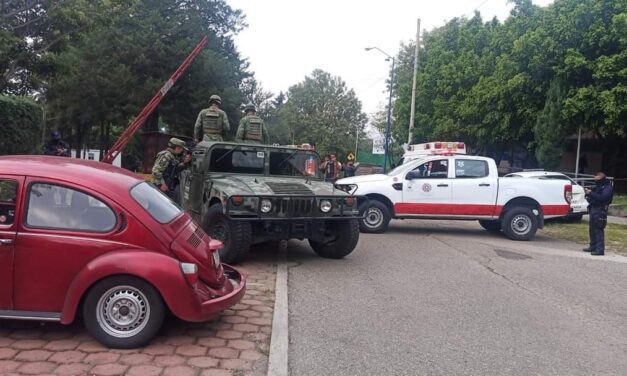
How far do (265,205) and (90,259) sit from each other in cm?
325

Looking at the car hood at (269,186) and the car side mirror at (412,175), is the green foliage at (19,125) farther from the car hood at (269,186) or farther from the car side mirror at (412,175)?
the car side mirror at (412,175)

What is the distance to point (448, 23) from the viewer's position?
34719 mm

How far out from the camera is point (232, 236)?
7105 millimetres

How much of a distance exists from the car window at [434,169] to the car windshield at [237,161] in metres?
4.37

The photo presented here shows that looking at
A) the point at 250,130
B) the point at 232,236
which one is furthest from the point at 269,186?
the point at 250,130

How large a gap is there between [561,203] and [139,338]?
10206 millimetres

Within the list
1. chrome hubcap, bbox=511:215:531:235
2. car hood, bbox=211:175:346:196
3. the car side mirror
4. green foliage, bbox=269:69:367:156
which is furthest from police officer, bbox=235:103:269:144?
green foliage, bbox=269:69:367:156

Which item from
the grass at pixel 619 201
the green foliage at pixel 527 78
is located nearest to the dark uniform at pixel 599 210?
the green foliage at pixel 527 78

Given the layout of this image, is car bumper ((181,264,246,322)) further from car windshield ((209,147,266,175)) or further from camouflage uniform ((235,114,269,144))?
camouflage uniform ((235,114,269,144))

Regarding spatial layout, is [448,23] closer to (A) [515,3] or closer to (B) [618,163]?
(A) [515,3]

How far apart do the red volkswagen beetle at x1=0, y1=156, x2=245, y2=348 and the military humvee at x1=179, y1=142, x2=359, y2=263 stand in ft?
9.06

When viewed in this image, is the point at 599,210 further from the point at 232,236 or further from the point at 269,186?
the point at 232,236

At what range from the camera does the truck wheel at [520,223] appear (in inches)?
456

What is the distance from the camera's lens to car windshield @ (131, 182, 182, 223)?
175 inches
